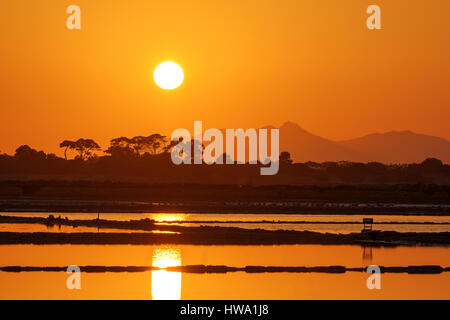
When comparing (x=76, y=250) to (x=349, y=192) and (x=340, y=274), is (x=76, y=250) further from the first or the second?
(x=349, y=192)

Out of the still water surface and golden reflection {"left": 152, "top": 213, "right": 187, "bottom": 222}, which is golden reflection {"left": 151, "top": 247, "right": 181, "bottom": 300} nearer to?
the still water surface

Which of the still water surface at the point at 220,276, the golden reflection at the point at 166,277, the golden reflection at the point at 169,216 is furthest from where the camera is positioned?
the golden reflection at the point at 169,216

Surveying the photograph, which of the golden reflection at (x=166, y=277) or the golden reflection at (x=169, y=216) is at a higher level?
the golden reflection at (x=169, y=216)

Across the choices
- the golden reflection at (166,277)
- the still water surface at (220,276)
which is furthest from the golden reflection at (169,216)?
the golden reflection at (166,277)

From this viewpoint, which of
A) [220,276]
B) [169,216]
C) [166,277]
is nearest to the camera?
[166,277]

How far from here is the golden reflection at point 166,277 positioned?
3238 cm

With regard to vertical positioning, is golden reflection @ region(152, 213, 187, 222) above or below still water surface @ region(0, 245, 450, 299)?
above

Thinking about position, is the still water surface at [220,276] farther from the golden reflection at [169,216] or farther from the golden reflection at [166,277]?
the golden reflection at [169,216]

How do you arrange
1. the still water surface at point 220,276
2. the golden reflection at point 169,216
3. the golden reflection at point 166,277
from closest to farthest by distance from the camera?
the golden reflection at point 166,277
the still water surface at point 220,276
the golden reflection at point 169,216

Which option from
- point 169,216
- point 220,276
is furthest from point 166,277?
point 169,216

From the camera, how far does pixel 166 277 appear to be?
120ft

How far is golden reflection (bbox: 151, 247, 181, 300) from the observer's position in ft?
106

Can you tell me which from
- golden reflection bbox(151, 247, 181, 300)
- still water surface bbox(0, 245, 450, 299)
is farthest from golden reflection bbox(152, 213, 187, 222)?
golden reflection bbox(151, 247, 181, 300)

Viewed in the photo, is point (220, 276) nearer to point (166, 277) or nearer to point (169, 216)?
point (166, 277)
